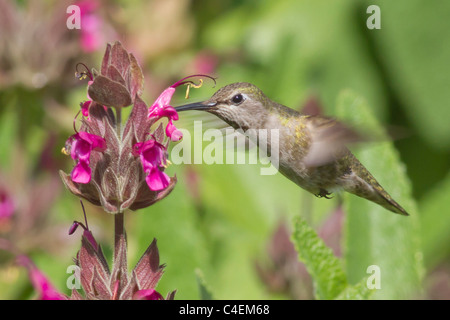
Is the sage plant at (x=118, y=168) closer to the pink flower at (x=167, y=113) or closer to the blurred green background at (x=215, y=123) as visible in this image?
the pink flower at (x=167, y=113)

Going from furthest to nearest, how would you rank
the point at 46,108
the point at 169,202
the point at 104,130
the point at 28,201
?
the point at 46,108 → the point at 28,201 → the point at 169,202 → the point at 104,130

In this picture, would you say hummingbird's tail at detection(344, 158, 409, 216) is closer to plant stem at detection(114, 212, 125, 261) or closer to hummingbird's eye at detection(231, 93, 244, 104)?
hummingbird's eye at detection(231, 93, 244, 104)

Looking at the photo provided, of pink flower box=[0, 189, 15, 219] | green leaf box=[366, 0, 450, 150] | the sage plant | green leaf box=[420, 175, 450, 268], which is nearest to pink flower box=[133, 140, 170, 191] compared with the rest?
the sage plant

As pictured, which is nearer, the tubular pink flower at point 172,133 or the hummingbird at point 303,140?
the tubular pink flower at point 172,133

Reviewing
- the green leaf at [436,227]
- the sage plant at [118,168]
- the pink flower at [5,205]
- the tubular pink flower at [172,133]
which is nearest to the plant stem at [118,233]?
the sage plant at [118,168]

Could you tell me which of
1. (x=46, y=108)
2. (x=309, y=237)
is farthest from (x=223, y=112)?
(x=46, y=108)
